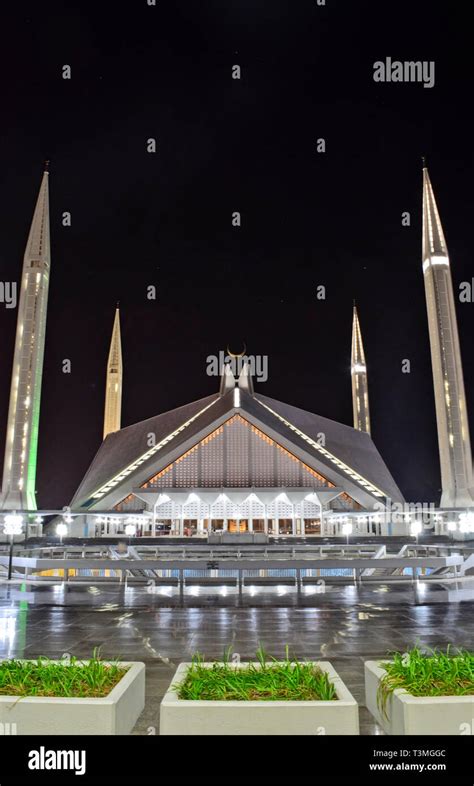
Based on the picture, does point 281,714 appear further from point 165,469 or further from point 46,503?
point 46,503

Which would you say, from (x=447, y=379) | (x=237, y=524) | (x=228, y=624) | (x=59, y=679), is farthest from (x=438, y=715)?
(x=447, y=379)

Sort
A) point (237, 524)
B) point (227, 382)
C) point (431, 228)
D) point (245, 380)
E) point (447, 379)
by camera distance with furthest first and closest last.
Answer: point (245, 380)
point (227, 382)
point (431, 228)
point (237, 524)
point (447, 379)

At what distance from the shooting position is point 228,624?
6.39 meters

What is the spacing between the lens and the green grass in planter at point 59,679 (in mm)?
2631

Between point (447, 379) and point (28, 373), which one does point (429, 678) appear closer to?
point (28, 373)

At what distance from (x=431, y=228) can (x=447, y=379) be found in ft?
30.8

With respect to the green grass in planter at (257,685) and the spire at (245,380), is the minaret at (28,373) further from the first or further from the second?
the green grass in planter at (257,685)

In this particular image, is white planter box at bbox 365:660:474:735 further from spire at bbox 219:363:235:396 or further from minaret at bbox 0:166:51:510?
spire at bbox 219:363:235:396

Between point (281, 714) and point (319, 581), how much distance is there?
342 inches

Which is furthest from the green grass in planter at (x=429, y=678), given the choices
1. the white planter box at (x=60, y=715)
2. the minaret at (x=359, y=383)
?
the minaret at (x=359, y=383)

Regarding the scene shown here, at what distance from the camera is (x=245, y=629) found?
19.9 ft

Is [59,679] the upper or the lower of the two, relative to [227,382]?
lower
